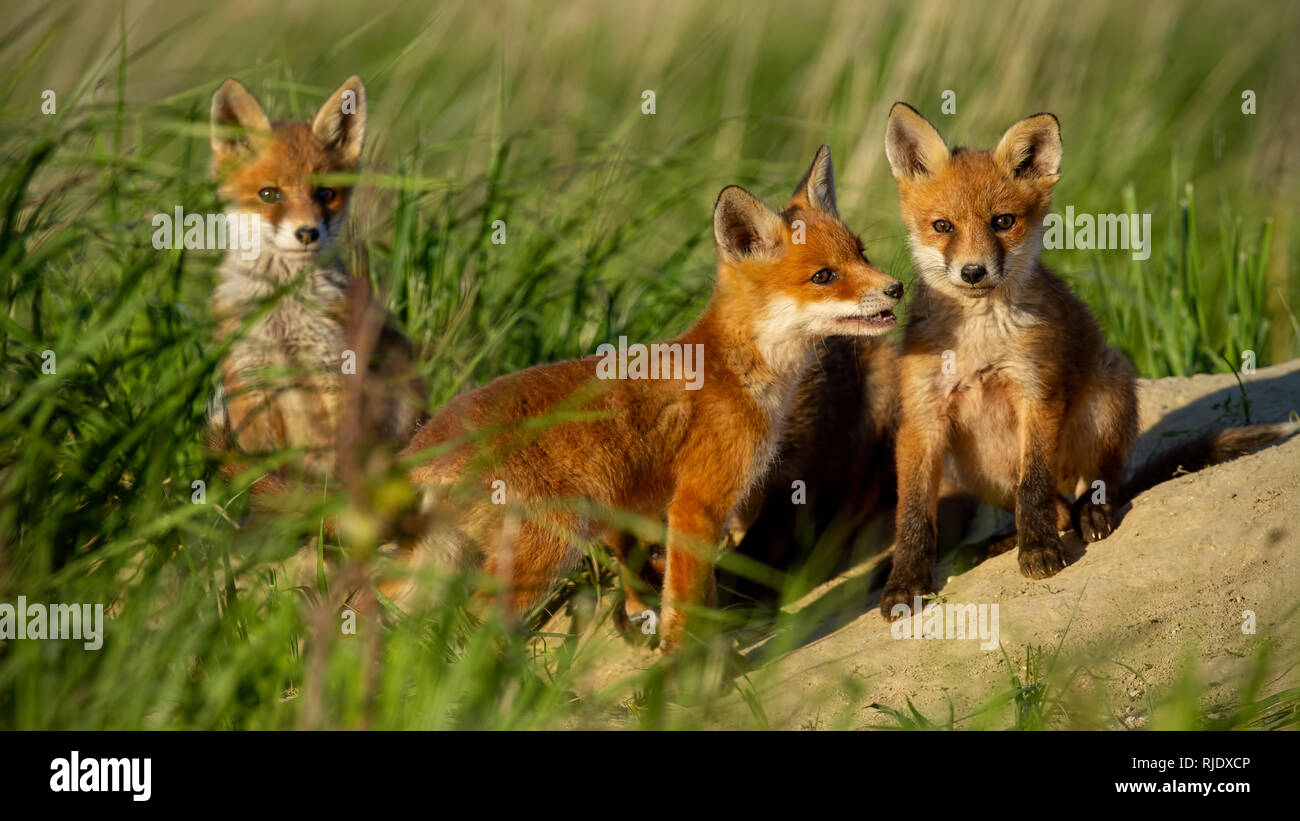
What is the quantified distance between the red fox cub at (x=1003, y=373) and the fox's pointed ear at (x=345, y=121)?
7.83 feet

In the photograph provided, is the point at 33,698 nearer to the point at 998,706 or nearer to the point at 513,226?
the point at 998,706

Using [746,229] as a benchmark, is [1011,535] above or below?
below

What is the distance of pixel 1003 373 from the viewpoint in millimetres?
4820

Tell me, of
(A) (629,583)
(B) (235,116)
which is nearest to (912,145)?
(A) (629,583)

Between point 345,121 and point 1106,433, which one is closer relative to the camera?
point 1106,433

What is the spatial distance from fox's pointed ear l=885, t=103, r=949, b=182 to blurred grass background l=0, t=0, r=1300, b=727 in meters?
0.41

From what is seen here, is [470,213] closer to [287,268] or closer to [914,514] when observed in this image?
[287,268]

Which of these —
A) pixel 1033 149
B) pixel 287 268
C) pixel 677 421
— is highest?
pixel 1033 149

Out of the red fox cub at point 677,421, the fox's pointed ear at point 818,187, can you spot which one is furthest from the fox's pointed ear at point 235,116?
the fox's pointed ear at point 818,187

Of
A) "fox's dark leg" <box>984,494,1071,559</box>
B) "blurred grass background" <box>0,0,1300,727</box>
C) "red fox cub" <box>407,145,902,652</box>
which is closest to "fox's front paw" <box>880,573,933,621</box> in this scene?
"fox's dark leg" <box>984,494,1071,559</box>

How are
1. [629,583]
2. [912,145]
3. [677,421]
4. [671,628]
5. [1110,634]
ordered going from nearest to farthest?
[1110,634]
[671,628]
[677,421]
[629,583]
[912,145]

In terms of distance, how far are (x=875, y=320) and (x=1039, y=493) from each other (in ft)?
2.98

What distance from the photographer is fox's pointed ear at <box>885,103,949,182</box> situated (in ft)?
16.4
